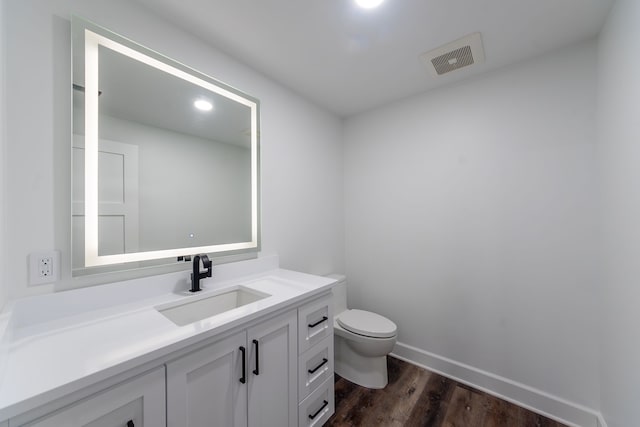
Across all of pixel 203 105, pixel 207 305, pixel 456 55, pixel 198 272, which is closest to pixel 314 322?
pixel 207 305

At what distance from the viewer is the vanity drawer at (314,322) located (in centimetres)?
137

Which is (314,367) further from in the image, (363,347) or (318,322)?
(363,347)

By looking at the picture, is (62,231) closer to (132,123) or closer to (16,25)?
(132,123)

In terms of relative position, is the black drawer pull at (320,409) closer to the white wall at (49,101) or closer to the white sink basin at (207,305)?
the white sink basin at (207,305)

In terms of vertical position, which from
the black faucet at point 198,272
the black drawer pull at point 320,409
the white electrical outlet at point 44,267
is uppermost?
the white electrical outlet at point 44,267

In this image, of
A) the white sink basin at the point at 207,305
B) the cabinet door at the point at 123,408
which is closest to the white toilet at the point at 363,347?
the white sink basin at the point at 207,305

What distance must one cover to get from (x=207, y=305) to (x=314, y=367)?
0.73 meters

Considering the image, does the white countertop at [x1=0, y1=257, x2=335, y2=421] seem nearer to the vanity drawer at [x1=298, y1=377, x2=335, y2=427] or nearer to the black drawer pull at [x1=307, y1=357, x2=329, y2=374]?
the black drawer pull at [x1=307, y1=357, x2=329, y2=374]

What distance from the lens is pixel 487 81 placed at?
6.20 ft

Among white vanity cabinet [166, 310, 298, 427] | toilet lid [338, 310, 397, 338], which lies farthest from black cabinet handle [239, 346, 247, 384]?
toilet lid [338, 310, 397, 338]

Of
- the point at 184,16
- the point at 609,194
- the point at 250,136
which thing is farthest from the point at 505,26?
the point at 184,16

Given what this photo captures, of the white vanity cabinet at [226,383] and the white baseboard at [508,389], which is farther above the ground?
the white vanity cabinet at [226,383]

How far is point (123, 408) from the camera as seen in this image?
0.76 meters

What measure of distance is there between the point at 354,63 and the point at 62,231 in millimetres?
1932
